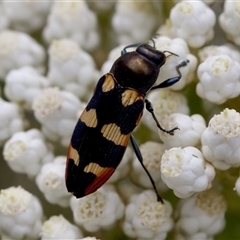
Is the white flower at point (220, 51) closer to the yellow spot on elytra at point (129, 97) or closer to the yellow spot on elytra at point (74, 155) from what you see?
the yellow spot on elytra at point (129, 97)

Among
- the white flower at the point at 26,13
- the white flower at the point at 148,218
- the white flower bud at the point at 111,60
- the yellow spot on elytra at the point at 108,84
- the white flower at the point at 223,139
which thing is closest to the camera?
the white flower at the point at 223,139

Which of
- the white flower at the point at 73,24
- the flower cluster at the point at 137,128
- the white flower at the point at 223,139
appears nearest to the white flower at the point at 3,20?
the flower cluster at the point at 137,128

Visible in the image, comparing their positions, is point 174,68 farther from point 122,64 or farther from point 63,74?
point 63,74

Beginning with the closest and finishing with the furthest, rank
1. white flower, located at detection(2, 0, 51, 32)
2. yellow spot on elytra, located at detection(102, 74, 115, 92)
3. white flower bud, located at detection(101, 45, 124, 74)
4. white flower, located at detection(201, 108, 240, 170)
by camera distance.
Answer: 1. white flower, located at detection(201, 108, 240, 170)
2. yellow spot on elytra, located at detection(102, 74, 115, 92)
3. white flower bud, located at detection(101, 45, 124, 74)
4. white flower, located at detection(2, 0, 51, 32)

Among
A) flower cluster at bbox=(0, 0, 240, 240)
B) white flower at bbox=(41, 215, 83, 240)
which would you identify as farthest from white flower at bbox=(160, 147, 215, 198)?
white flower at bbox=(41, 215, 83, 240)

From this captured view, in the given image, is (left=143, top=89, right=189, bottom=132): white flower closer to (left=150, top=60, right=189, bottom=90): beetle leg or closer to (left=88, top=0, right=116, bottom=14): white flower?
(left=150, top=60, right=189, bottom=90): beetle leg

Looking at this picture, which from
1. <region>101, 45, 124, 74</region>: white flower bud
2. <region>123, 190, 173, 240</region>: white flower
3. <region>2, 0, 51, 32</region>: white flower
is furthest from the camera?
<region>2, 0, 51, 32</region>: white flower
